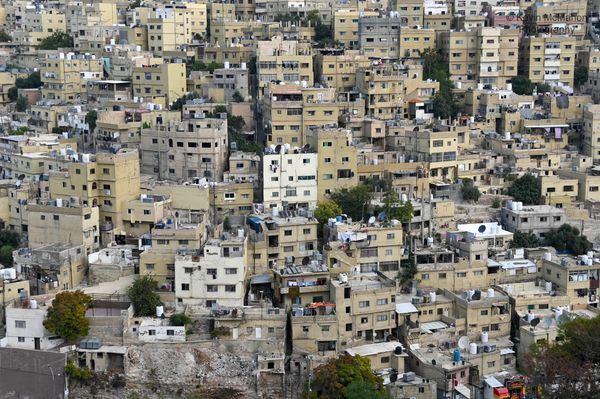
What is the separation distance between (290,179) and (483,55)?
13566 millimetres

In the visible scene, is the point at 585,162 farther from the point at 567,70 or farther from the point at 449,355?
the point at 449,355

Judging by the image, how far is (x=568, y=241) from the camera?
28375 mm

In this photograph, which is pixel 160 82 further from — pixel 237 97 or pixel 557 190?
pixel 557 190

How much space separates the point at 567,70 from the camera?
41.3 meters

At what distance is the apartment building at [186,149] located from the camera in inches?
1209

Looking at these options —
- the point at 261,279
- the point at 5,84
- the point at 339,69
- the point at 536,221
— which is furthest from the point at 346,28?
the point at 261,279

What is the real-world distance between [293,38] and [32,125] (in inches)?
411

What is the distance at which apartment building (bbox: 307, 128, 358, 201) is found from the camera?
29.8 meters

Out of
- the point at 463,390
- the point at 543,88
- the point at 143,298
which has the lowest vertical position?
the point at 463,390

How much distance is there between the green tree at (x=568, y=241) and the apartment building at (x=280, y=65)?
10817mm

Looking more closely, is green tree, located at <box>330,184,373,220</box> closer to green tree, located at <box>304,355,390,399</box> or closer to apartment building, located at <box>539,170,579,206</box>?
apartment building, located at <box>539,170,579,206</box>

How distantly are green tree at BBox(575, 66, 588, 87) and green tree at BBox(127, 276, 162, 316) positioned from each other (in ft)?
74.5

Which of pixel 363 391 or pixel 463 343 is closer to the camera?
pixel 363 391

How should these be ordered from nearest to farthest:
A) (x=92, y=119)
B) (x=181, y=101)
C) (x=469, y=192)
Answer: (x=469, y=192)
(x=92, y=119)
(x=181, y=101)
